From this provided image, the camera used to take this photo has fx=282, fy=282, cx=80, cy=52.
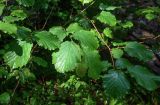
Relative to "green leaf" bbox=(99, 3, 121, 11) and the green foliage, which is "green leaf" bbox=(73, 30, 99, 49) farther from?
"green leaf" bbox=(99, 3, 121, 11)

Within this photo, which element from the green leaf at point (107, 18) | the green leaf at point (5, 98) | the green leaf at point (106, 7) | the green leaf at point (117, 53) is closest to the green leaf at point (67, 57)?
the green leaf at point (117, 53)

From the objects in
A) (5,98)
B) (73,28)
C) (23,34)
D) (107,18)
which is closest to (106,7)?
(107,18)

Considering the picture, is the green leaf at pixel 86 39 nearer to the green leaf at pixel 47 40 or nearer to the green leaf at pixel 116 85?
the green leaf at pixel 47 40

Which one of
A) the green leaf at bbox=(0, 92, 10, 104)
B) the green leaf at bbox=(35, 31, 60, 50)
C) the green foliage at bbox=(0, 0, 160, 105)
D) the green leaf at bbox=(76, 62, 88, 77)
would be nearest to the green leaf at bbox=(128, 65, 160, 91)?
the green foliage at bbox=(0, 0, 160, 105)

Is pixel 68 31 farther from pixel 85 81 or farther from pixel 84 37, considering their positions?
pixel 85 81

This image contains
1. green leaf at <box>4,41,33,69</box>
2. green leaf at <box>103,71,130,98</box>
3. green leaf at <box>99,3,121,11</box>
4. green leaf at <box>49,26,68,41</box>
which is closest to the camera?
green leaf at <box>103,71,130,98</box>

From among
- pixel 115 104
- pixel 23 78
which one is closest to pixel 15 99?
pixel 23 78

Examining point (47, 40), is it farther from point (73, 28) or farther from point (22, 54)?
point (73, 28)
